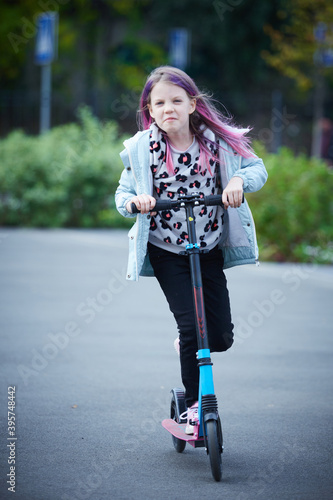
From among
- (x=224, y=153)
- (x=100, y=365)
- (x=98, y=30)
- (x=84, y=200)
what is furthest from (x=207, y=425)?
(x=98, y=30)

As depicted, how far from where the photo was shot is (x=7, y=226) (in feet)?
49.1

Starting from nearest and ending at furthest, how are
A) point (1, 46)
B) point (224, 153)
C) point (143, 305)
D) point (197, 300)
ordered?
point (197, 300) < point (224, 153) < point (143, 305) < point (1, 46)

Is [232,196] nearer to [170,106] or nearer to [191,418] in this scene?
[170,106]

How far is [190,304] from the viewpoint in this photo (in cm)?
404

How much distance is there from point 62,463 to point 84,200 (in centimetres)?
1120

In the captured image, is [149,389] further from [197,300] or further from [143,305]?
[143,305]

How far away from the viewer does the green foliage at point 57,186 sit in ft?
48.2

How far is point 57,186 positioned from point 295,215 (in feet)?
17.5

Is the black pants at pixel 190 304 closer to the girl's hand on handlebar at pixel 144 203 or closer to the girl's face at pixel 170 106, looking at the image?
the girl's hand on handlebar at pixel 144 203

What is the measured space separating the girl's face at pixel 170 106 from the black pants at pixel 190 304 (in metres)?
0.60

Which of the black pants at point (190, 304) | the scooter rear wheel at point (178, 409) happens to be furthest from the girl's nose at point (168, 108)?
the scooter rear wheel at point (178, 409)

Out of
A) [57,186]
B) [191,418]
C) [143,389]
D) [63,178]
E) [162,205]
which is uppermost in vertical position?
[63,178]

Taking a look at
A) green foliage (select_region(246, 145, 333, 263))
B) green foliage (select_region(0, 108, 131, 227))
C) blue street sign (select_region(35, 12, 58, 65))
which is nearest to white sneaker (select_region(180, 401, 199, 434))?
green foliage (select_region(246, 145, 333, 263))

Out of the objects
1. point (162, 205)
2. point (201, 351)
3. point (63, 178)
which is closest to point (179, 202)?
point (162, 205)
